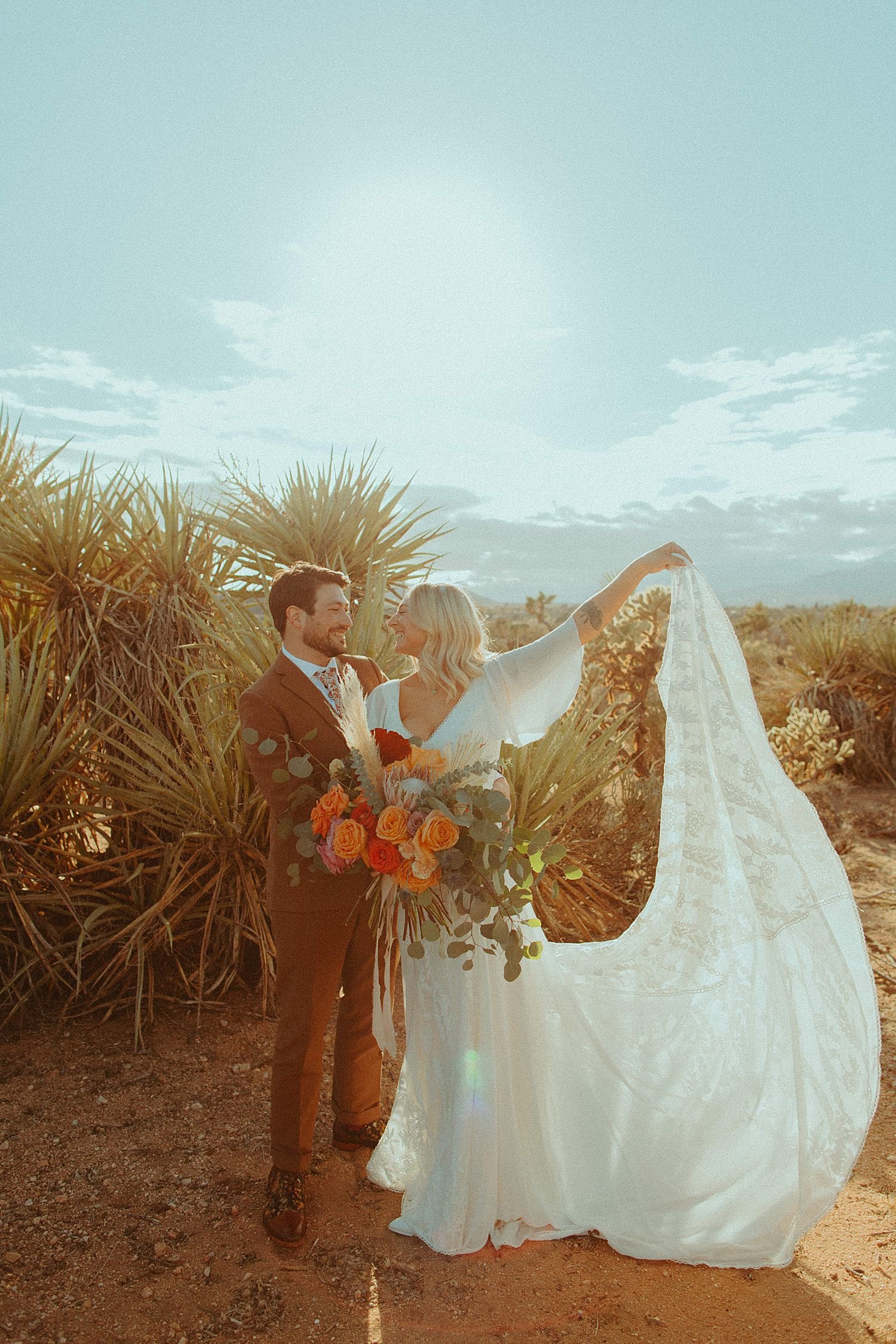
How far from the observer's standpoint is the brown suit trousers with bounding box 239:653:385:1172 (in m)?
2.96

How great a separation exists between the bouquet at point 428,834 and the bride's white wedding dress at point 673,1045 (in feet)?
0.75

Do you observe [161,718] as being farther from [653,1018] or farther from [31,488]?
[653,1018]

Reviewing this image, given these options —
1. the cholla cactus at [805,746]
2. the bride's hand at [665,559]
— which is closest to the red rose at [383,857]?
the bride's hand at [665,559]

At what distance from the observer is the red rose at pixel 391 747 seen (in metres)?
2.66

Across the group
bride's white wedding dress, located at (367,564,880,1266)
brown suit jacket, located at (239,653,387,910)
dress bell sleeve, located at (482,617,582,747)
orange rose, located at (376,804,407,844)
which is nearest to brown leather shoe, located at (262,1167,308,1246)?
bride's white wedding dress, located at (367,564,880,1266)

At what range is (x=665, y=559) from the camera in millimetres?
3123

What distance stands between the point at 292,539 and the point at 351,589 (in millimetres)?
489

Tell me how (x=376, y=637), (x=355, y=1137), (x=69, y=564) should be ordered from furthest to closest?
(x=69, y=564)
(x=376, y=637)
(x=355, y=1137)

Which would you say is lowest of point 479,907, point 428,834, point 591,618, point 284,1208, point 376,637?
point 284,1208

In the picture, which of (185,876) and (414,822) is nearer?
(414,822)

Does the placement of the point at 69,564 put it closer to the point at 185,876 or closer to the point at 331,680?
the point at 185,876

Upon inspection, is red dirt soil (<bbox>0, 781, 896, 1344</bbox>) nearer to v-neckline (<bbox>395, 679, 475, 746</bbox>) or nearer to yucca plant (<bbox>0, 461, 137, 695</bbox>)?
v-neckline (<bbox>395, 679, 475, 746</bbox>)

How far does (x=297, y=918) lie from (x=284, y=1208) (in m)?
0.97

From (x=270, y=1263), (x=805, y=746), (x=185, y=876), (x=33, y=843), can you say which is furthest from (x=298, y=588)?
(x=805, y=746)
